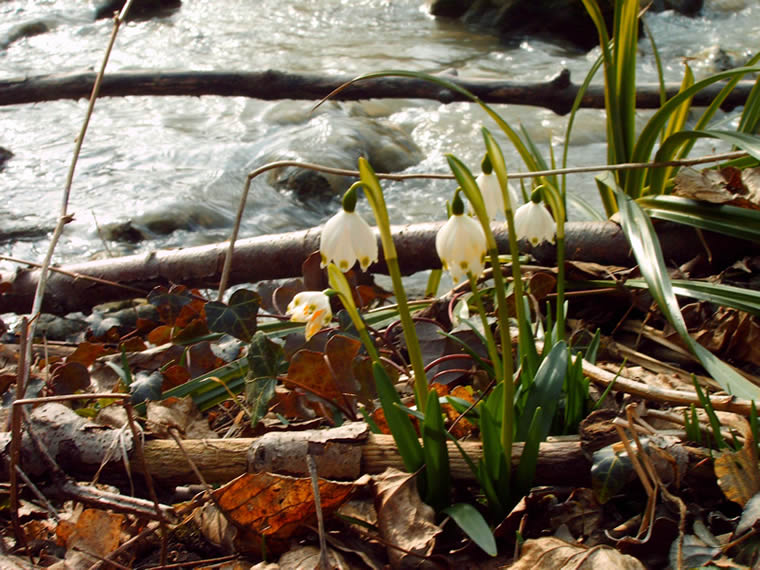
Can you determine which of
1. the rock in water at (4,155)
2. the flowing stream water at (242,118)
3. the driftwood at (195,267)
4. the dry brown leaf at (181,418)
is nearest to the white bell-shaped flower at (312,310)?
the dry brown leaf at (181,418)

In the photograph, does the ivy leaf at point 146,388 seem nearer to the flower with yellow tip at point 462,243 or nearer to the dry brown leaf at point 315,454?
the dry brown leaf at point 315,454

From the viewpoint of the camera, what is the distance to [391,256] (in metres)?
1.18

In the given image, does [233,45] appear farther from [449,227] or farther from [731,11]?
[449,227]

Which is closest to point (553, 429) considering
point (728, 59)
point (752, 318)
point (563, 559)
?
point (563, 559)

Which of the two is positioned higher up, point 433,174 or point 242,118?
point 433,174

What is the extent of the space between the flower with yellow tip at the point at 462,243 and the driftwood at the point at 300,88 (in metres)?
2.57

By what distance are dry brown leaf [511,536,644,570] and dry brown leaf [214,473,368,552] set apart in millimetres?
341

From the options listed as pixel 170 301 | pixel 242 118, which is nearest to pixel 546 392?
pixel 170 301

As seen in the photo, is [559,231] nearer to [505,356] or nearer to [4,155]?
[505,356]

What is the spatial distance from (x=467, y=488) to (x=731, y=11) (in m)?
12.0

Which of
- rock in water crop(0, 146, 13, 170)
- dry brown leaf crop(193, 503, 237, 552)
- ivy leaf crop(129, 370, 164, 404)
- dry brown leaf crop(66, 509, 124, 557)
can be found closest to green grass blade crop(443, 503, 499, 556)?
dry brown leaf crop(193, 503, 237, 552)

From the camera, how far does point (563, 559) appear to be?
3.91 feet

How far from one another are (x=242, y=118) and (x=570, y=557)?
6.64 meters

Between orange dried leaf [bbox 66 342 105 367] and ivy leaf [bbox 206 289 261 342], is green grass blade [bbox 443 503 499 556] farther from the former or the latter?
orange dried leaf [bbox 66 342 105 367]
